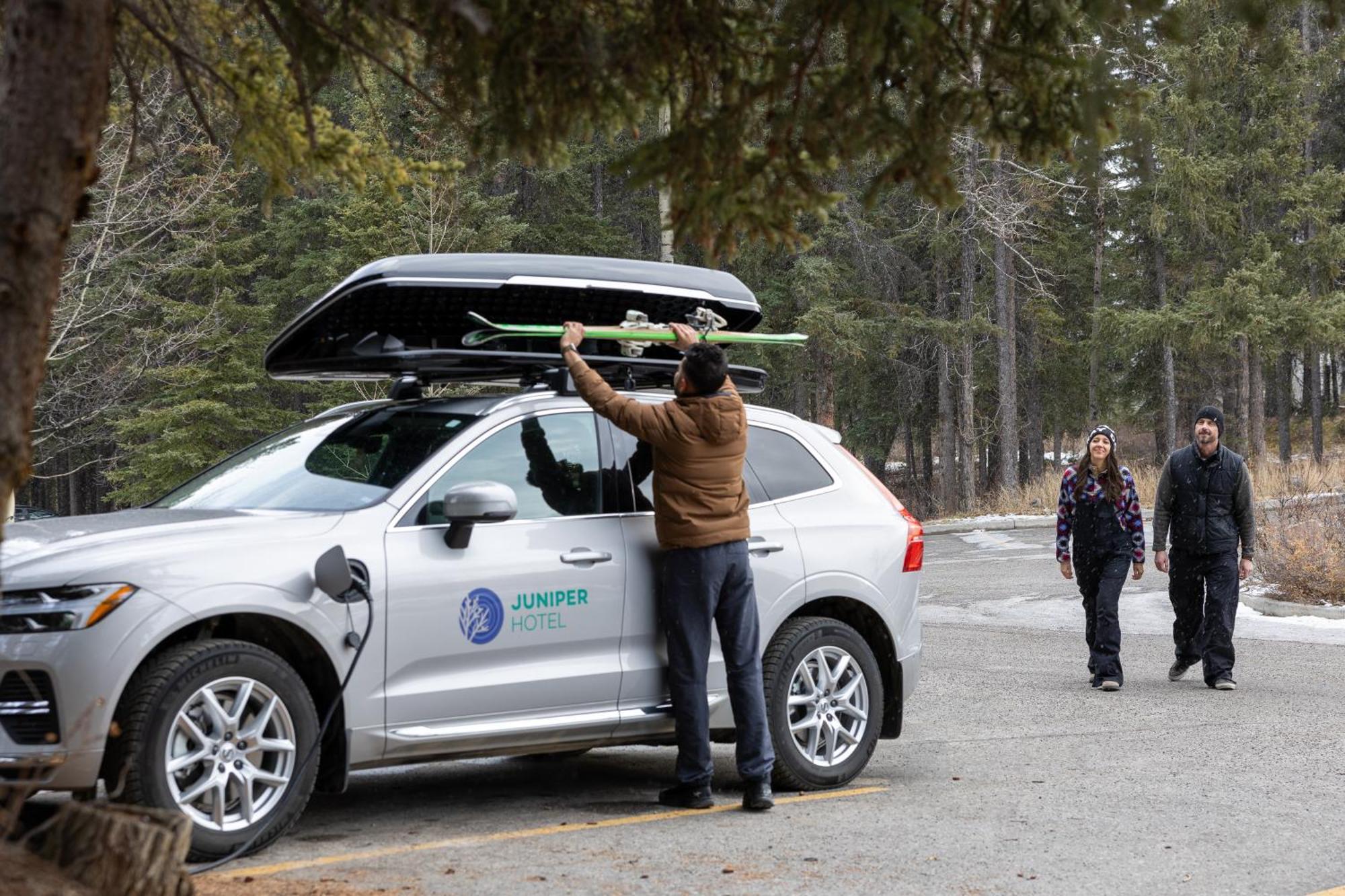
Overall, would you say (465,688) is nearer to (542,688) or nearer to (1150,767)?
(542,688)

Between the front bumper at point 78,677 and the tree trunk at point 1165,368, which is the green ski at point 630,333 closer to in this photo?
the front bumper at point 78,677

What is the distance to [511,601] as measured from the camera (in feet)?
22.4

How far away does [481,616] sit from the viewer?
672 cm

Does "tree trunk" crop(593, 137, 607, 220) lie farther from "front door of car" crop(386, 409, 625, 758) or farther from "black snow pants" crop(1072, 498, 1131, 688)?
"front door of car" crop(386, 409, 625, 758)

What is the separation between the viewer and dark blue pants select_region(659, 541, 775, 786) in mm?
7191

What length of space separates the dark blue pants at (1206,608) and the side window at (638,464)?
578cm

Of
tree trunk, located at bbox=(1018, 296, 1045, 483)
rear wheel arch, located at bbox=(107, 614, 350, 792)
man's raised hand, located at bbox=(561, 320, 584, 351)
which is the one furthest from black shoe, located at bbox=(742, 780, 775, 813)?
tree trunk, located at bbox=(1018, 296, 1045, 483)

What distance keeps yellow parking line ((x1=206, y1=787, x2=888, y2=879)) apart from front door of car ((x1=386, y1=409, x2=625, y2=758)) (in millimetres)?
380

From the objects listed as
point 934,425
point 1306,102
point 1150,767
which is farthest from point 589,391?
point 934,425

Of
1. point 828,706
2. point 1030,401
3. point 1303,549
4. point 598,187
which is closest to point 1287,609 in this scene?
point 1303,549

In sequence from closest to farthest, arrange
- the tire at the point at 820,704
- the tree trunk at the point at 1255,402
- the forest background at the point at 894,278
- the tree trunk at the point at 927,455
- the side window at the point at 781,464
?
the tire at the point at 820,704 → the side window at the point at 781,464 → the forest background at the point at 894,278 → the tree trunk at the point at 1255,402 → the tree trunk at the point at 927,455

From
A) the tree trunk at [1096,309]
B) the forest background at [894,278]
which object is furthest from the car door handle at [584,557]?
the tree trunk at [1096,309]

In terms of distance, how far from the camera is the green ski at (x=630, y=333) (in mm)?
7332

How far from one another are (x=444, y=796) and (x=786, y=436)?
2.51m
